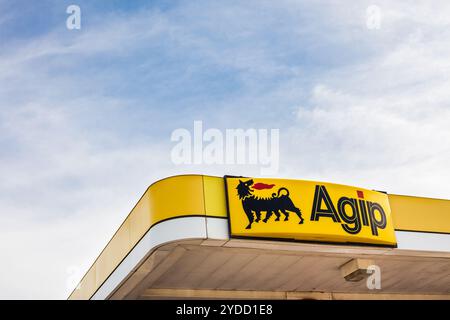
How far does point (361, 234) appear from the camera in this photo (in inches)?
498

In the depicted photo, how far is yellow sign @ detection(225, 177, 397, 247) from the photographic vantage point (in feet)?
39.1

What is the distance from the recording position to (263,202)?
1216 centimetres

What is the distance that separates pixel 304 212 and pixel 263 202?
947 mm

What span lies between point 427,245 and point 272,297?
501 cm

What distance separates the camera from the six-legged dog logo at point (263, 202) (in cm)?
1202

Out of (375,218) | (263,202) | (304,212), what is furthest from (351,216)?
(263,202)

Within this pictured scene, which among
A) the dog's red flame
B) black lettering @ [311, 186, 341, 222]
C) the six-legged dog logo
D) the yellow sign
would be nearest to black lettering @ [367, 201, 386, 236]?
the yellow sign

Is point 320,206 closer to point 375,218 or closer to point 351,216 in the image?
point 351,216

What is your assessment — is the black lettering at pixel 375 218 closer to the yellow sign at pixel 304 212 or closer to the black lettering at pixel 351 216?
the yellow sign at pixel 304 212

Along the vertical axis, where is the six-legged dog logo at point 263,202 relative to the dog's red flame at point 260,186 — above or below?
below

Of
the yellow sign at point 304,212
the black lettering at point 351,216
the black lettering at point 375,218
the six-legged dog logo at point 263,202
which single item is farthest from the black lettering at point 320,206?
the black lettering at point 375,218

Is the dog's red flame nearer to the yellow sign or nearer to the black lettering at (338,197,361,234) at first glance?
the yellow sign
